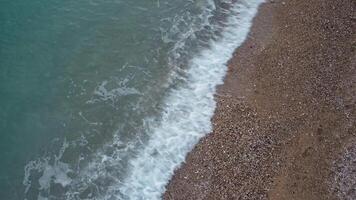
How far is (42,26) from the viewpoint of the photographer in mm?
33062

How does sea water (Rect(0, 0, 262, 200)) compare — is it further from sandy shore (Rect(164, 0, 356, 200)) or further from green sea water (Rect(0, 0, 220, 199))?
sandy shore (Rect(164, 0, 356, 200))

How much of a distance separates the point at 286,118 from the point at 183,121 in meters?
5.94

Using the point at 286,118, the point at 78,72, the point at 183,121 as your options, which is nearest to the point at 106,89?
the point at 78,72

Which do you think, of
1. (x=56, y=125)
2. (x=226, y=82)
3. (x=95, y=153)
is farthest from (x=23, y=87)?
(x=226, y=82)

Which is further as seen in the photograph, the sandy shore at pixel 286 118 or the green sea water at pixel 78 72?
the green sea water at pixel 78 72

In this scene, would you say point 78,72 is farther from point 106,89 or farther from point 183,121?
point 183,121

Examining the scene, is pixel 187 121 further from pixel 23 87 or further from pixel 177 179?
pixel 23 87

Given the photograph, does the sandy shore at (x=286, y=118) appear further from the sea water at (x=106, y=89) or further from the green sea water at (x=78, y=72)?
the green sea water at (x=78, y=72)

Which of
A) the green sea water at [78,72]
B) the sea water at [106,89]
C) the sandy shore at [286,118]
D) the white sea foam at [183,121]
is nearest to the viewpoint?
the sandy shore at [286,118]

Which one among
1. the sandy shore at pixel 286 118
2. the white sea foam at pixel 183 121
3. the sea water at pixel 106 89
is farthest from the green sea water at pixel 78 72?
the sandy shore at pixel 286 118

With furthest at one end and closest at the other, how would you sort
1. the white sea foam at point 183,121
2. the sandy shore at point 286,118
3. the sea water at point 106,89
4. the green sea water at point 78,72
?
the green sea water at point 78,72 → the sea water at point 106,89 → the white sea foam at point 183,121 → the sandy shore at point 286,118

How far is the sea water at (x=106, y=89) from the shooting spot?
25688 mm

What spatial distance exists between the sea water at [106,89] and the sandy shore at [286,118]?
4.08 feet

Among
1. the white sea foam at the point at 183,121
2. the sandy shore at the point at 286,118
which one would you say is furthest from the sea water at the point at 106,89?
the sandy shore at the point at 286,118
